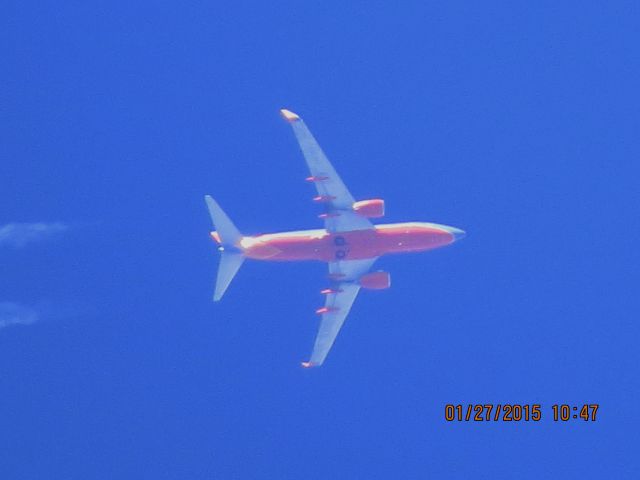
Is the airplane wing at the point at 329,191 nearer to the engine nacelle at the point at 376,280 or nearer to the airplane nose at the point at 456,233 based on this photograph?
the engine nacelle at the point at 376,280

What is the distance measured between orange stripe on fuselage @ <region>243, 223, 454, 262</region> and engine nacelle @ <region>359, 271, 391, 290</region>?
117 cm

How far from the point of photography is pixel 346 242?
3822 cm

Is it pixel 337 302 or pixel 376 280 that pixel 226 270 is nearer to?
pixel 337 302

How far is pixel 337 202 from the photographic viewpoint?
37.8m

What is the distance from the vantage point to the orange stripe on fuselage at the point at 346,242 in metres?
37.9

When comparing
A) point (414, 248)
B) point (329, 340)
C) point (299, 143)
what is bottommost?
point (329, 340)

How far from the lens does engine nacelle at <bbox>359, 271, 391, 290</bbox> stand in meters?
39.1

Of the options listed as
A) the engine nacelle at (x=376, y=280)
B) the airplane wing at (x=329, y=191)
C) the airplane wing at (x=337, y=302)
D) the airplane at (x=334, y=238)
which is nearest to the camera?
the airplane wing at (x=329, y=191)

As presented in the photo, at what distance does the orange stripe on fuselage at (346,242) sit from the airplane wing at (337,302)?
1006 mm

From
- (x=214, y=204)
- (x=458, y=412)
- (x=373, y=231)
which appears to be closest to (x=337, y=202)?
(x=373, y=231)

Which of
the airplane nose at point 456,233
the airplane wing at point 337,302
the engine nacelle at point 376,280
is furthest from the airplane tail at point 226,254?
the airplane nose at point 456,233

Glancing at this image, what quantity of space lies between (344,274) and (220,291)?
4668 mm

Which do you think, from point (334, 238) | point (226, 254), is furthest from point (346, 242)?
point (226, 254)

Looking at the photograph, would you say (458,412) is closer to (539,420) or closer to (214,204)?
(539,420)
